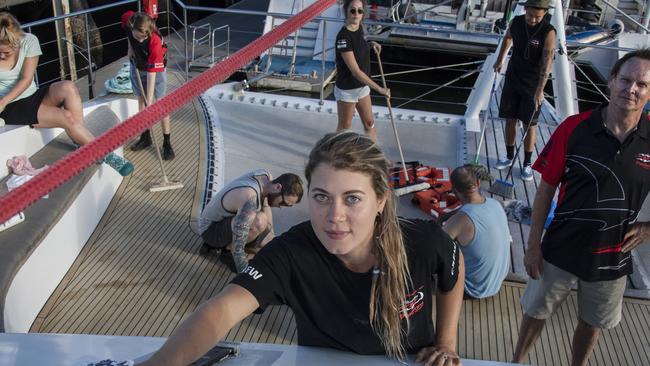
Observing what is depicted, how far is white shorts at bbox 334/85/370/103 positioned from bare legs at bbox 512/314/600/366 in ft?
9.01

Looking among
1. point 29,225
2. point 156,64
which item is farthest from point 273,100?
point 29,225

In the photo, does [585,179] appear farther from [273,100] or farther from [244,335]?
[273,100]

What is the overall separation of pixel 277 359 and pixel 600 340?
224 centimetres

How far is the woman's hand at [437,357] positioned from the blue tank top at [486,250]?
5.52 feet

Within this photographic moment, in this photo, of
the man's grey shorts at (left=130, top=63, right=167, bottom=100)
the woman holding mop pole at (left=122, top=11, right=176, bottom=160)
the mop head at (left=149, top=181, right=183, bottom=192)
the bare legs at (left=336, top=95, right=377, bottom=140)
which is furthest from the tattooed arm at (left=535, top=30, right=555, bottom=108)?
the man's grey shorts at (left=130, top=63, right=167, bottom=100)

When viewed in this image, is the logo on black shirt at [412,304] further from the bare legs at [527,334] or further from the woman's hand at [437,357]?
the bare legs at [527,334]

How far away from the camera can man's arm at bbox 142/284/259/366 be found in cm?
125

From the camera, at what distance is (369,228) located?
1395 mm

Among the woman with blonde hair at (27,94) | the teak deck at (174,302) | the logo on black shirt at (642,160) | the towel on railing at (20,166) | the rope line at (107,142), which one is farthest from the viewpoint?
the woman with blonde hair at (27,94)

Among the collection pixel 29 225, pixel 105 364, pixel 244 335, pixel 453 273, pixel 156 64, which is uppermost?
pixel 453 273

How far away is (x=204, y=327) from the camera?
1.29 meters

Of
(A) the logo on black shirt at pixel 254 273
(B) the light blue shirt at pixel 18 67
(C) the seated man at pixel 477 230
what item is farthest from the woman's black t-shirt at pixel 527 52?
(A) the logo on black shirt at pixel 254 273

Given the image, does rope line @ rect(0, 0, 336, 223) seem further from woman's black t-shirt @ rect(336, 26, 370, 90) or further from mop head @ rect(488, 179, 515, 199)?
mop head @ rect(488, 179, 515, 199)

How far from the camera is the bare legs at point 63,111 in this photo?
4039 mm
